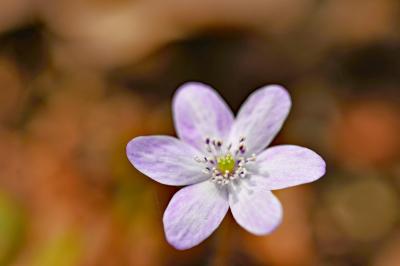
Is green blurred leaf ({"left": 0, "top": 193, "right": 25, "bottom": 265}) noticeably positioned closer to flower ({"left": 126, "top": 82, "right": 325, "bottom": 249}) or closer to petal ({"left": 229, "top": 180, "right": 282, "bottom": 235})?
flower ({"left": 126, "top": 82, "right": 325, "bottom": 249})

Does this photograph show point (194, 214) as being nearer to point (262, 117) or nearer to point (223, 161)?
point (223, 161)

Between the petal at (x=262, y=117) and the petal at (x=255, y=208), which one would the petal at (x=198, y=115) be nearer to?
the petal at (x=262, y=117)

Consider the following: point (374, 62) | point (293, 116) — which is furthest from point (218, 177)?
point (374, 62)

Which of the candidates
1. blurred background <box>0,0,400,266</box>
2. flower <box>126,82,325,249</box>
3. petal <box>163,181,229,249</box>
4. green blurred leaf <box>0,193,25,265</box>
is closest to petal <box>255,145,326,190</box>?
flower <box>126,82,325,249</box>

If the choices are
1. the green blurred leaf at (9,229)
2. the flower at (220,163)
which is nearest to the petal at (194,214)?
the flower at (220,163)

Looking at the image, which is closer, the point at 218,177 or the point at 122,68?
the point at 218,177

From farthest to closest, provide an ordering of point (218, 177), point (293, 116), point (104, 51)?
1. point (104, 51)
2. point (293, 116)
3. point (218, 177)

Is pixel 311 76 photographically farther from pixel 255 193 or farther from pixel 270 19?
pixel 255 193
